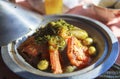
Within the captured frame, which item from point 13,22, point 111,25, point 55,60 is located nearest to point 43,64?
point 55,60

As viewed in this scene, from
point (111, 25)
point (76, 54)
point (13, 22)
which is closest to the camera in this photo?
point (13, 22)

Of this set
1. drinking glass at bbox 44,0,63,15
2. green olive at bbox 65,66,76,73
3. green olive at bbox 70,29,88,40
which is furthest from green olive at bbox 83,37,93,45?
drinking glass at bbox 44,0,63,15

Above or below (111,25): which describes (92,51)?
below

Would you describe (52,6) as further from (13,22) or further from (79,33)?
(13,22)

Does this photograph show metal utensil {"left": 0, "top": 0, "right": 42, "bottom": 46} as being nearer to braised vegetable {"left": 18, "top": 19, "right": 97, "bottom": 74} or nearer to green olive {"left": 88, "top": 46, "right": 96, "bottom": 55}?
braised vegetable {"left": 18, "top": 19, "right": 97, "bottom": 74}

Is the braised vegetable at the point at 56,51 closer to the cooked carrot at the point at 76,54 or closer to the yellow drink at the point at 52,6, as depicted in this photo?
the cooked carrot at the point at 76,54

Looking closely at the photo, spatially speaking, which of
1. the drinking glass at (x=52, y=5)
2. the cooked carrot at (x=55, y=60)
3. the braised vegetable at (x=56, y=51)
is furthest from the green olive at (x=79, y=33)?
the drinking glass at (x=52, y=5)

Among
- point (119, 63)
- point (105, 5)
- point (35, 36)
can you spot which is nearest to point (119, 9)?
point (105, 5)

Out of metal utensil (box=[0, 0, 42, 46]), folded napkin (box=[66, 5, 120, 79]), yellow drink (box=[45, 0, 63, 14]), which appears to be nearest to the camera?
metal utensil (box=[0, 0, 42, 46])
